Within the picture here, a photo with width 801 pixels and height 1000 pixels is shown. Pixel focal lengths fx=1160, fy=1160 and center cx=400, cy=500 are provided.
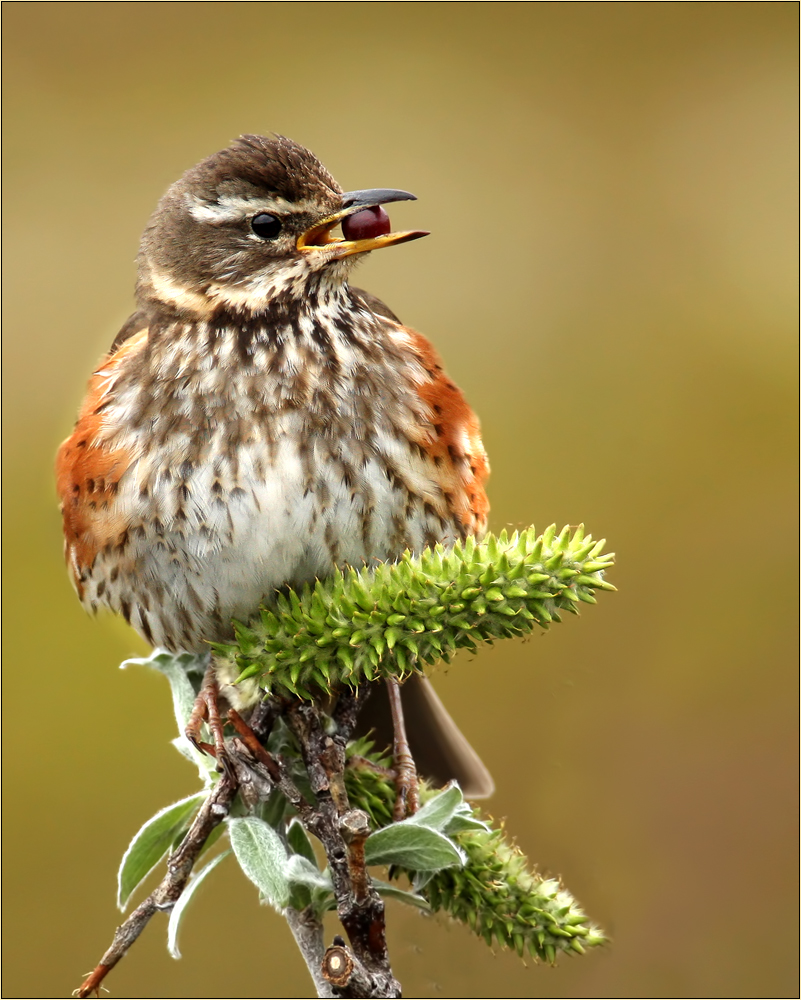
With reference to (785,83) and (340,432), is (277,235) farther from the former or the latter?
(785,83)

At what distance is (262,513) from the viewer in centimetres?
260

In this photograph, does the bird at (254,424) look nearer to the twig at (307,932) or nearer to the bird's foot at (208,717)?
the bird's foot at (208,717)

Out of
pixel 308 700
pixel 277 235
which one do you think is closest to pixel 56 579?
pixel 277 235

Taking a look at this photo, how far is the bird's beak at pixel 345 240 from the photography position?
271 cm

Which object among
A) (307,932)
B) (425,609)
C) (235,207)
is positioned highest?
(235,207)

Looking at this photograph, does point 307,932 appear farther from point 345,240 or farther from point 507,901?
point 345,240

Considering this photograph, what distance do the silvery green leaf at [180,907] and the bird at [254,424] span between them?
1.64 ft

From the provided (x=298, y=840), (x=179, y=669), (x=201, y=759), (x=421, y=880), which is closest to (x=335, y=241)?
(x=179, y=669)

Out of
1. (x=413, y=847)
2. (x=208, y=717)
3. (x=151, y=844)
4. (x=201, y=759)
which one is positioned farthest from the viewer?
(x=208, y=717)

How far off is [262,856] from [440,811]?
1.05 ft

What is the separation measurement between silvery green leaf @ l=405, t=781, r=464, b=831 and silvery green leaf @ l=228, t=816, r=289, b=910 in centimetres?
24

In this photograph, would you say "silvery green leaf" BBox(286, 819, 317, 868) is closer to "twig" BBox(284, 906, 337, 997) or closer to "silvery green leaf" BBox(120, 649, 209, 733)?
"twig" BBox(284, 906, 337, 997)

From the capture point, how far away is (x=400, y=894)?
204 cm

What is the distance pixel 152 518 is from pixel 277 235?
0.76 metres
